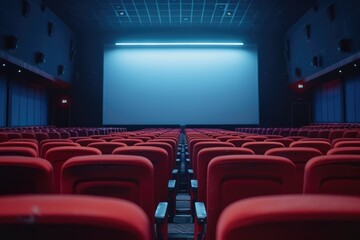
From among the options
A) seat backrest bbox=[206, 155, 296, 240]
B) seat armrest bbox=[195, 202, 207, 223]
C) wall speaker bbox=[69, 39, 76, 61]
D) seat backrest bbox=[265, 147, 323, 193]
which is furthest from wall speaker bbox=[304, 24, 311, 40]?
seat backrest bbox=[206, 155, 296, 240]

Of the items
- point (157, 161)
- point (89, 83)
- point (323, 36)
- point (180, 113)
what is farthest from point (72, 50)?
point (157, 161)

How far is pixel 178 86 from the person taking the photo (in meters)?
21.8

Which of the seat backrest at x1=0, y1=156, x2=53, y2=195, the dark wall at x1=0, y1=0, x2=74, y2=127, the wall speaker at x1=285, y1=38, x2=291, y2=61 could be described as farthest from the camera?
the wall speaker at x1=285, y1=38, x2=291, y2=61

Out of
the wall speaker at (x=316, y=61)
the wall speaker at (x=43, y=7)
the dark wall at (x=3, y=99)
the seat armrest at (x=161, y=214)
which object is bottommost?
the seat armrest at (x=161, y=214)

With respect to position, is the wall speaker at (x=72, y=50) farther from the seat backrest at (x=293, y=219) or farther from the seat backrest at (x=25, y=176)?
the seat backrest at (x=293, y=219)

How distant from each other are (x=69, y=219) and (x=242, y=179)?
4.59ft

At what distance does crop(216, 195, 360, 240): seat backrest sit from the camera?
34.9 inches

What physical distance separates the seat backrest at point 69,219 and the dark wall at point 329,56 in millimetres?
13726

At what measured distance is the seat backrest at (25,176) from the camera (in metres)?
1.59

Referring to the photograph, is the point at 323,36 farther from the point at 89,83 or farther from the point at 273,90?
the point at 89,83

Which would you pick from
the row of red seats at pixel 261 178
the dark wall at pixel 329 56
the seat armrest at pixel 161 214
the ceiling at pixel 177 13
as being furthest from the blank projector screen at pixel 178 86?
the row of red seats at pixel 261 178

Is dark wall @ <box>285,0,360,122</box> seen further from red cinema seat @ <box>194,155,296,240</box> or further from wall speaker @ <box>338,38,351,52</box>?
red cinema seat @ <box>194,155,296,240</box>

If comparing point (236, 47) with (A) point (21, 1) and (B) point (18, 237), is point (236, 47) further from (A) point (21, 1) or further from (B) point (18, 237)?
(B) point (18, 237)

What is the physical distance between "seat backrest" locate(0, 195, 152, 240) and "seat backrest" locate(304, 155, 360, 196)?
110 cm
